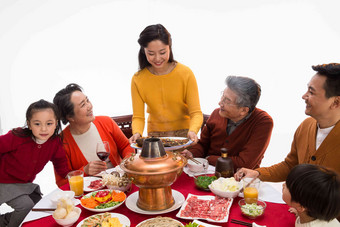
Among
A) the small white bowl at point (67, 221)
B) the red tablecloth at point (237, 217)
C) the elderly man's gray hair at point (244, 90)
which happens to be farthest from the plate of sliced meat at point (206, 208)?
the elderly man's gray hair at point (244, 90)

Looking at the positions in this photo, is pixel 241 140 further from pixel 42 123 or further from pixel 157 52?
pixel 42 123

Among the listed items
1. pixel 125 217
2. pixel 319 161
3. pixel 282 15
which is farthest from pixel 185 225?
pixel 282 15

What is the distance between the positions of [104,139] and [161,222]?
62.1 inches

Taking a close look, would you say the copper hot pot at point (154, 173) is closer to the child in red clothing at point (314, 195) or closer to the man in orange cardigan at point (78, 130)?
the child in red clothing at point (314, 195)

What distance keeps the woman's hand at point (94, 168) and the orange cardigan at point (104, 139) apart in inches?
15.1

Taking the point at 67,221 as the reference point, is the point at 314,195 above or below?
above

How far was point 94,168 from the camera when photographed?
7.63 feet

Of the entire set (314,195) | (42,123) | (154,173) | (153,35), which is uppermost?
(153,35)

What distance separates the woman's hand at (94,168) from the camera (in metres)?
2.32

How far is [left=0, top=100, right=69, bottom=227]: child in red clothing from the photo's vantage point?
8.12ft

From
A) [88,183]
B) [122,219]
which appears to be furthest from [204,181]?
[88,183]

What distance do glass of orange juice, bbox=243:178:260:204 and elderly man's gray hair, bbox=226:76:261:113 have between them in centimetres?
97

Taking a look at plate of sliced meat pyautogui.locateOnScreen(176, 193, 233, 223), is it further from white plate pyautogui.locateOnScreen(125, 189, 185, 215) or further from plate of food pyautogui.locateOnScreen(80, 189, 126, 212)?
plate of food pyautogui.locateOnScreen(80, 189, 126, 212)

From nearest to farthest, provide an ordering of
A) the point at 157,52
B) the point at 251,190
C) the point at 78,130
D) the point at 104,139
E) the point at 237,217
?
the point at 237,217
the point at 251,190
the point at 157,52
the point at 78,130
the point at 104,139
